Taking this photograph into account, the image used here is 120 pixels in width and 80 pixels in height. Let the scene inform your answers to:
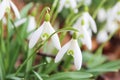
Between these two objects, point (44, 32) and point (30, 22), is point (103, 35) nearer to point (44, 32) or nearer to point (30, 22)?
point (30, 22)

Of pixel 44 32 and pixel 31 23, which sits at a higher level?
pixel 31 23

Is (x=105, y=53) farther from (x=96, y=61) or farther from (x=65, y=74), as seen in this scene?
(x=65, y=74)

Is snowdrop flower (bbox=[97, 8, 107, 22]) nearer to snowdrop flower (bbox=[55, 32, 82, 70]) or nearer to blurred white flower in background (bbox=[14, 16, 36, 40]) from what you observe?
blurred white flower in background (bbox=[14, 16, 36, 40])

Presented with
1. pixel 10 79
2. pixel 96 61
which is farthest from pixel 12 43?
pixel 96 61

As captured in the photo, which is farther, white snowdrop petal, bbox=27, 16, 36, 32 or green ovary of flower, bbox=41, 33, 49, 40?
white snowdrop petal, bbox=27, 16, 36, 32

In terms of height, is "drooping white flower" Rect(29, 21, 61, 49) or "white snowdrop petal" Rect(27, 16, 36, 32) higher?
"white snowdrop petal" Rect(27, 16, 36, 32)

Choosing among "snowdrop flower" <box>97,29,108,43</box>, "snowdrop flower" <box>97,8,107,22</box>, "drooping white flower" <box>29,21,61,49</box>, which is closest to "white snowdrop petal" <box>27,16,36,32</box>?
"drooping white flower" <box>29,21,61,49</box>

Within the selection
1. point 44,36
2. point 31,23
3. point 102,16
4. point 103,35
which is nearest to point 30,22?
point 31,23

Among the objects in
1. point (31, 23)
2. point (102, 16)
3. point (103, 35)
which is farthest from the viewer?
point (102, 16)

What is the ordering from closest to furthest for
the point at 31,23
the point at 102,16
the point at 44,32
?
1. the point at 44,32
2. the point at 31,23
3. the point at 102,16

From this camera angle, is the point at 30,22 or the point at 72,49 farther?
the point at 30,22

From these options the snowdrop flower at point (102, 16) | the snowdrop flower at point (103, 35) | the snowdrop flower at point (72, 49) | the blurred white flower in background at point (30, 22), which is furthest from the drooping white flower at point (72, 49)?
the snowdrop flower at point (102, 16)

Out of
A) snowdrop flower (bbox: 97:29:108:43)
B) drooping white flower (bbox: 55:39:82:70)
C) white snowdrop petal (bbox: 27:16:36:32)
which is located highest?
snowdrop flower (bbox: 97:29:108:43)
